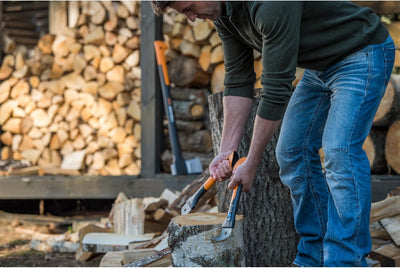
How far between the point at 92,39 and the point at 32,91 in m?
1.10

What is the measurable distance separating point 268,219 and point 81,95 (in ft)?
13.3

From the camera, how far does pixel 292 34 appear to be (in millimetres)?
1779

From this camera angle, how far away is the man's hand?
203 centimetres

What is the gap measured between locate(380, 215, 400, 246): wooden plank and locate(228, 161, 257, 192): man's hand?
120 centimetres

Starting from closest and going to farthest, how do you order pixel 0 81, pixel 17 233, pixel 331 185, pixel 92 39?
pixel 331 185 < pixel 17 233 < pixel 92 39 < pixel 0 81

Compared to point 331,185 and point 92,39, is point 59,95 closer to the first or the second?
point 92,39

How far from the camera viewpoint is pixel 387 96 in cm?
390

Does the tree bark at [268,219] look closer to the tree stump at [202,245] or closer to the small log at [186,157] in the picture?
the tree stump at [202,245]

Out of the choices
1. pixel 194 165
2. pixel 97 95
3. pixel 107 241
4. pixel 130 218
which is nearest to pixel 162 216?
pixel 130 218

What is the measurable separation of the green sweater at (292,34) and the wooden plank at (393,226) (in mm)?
1288

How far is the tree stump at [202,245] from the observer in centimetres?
202

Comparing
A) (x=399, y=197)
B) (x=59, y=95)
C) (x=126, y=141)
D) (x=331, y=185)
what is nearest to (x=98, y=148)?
(x=126, y=141)

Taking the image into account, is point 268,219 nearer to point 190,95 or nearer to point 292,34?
point 292,34

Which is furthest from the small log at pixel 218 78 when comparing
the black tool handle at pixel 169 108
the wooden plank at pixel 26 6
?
the wooden plank at pixel 26 6
